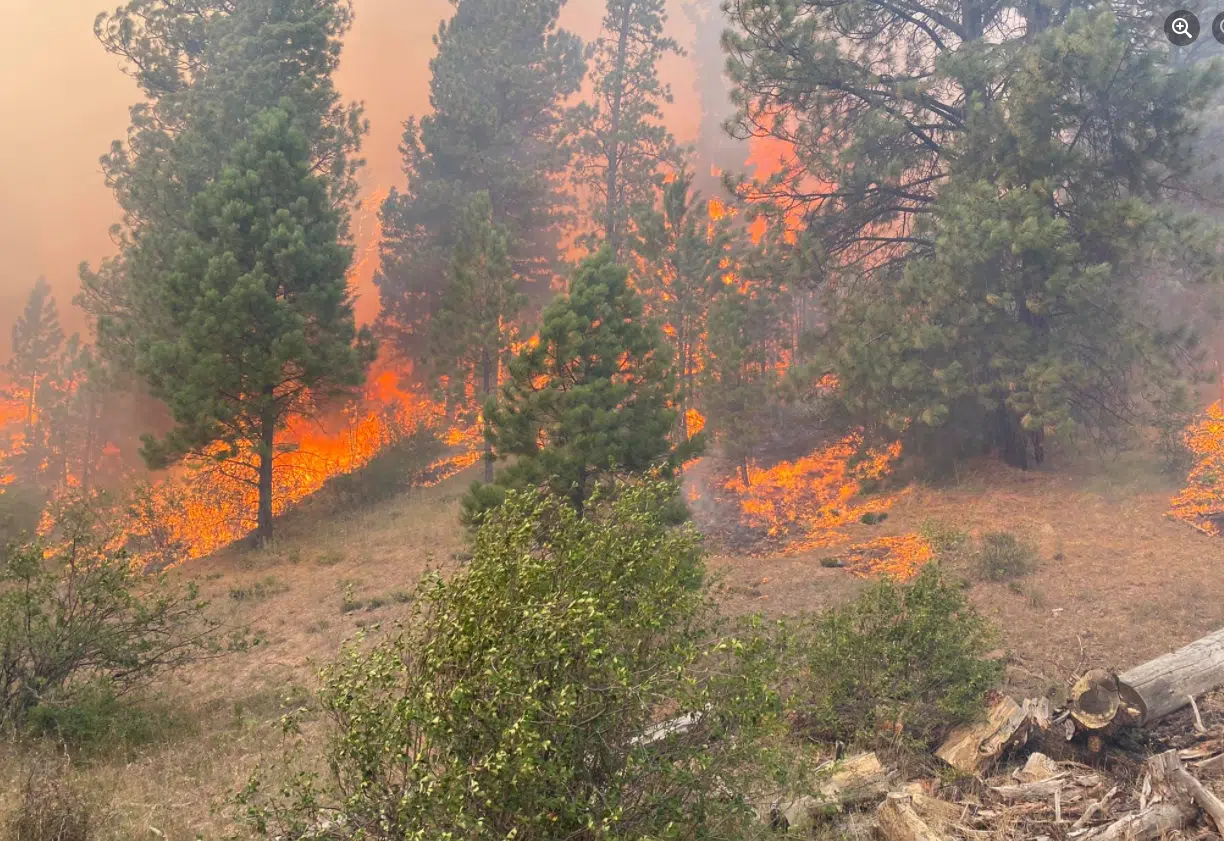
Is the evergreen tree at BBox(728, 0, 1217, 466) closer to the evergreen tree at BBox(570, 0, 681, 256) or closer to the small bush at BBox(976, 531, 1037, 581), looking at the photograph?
the small bush at BBox(976, 531, 1037, 581)

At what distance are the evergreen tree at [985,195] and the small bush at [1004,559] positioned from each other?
3.45 metres

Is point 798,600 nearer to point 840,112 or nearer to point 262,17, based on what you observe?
point 840,112

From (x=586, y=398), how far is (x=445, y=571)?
6457mm

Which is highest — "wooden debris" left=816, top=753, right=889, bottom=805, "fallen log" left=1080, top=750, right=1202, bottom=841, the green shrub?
"wooden debris" left=816, top=753, right=889, bottom=805

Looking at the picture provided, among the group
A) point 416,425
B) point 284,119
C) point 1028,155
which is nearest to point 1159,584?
point 1028,155

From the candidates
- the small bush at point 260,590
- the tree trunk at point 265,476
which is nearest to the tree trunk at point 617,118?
the tree trunk at point 265,476

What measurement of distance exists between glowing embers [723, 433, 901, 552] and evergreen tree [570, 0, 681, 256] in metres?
15.8

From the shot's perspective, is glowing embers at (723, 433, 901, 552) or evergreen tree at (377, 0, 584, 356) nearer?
glowing embers at (723, 433, 901, 552)

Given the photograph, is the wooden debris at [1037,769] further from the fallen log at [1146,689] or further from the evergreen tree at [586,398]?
the evergreen tree at [586,398]

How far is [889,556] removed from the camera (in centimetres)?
1623

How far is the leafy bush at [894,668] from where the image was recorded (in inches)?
271

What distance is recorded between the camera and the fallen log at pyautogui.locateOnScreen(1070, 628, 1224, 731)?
21.4 ft

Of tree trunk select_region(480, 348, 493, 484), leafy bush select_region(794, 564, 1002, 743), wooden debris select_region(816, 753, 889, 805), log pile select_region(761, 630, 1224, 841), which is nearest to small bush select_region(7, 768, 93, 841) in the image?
log pile select_region(761, 630, 1224, 841)

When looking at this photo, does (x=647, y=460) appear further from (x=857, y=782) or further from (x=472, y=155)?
(x=472, y=155)
